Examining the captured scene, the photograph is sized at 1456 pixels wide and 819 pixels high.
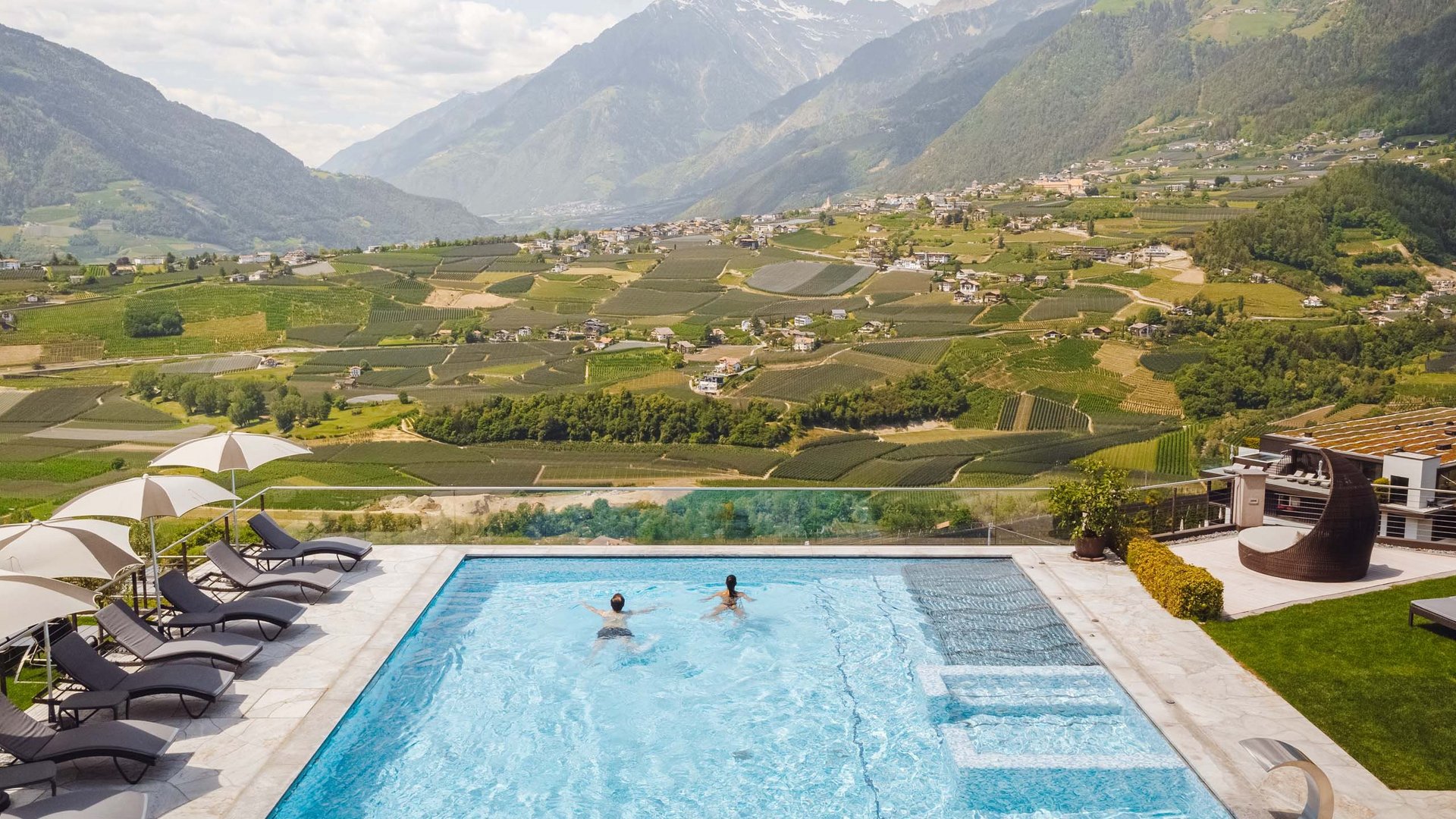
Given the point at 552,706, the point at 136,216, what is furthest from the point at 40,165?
the point at 552,706

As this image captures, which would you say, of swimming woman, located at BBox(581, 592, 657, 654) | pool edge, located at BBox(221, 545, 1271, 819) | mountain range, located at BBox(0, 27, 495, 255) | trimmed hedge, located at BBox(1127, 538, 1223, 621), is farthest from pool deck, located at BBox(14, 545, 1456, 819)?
mountain range, located at BBox(0, 27, 495, 255)

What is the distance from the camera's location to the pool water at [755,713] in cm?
749

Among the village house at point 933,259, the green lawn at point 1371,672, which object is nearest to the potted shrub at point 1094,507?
the green lawn at point 1371,672

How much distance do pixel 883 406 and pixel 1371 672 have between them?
1583 inches

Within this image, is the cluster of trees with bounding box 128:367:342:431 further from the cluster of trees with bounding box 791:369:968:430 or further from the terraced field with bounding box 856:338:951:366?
the terraced field with bounding box 856:338:951:366

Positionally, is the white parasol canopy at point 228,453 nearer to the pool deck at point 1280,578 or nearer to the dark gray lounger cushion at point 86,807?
the dark gray lounger cushion at point 86,807

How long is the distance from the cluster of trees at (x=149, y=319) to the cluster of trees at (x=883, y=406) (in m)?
34.1

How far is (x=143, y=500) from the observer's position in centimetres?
956

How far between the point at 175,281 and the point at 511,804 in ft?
212

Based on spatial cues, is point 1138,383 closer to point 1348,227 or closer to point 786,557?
point 1348,227

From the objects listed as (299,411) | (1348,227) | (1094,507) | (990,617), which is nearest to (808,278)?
(1348,227)

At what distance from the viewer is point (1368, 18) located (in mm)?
81562

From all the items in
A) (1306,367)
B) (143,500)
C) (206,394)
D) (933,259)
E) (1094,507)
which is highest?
(143,500)

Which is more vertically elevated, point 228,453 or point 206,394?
point 228,453
